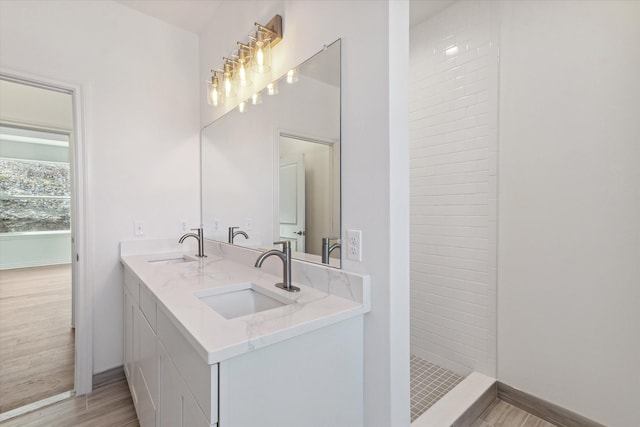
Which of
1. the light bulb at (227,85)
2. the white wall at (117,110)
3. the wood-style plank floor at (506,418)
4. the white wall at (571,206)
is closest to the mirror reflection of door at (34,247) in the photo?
the white wall at (117,110)

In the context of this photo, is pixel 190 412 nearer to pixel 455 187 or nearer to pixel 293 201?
pixel 293 201

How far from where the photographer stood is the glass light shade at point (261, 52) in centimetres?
161

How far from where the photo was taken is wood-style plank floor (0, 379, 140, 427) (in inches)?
67.2

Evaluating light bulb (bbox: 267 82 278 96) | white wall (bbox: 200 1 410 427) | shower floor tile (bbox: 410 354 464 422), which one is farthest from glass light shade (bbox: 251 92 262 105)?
shower floor tile (bbox: 410 354 464 422)

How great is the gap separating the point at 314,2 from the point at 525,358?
222 cm

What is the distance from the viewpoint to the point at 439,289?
2.23 metres

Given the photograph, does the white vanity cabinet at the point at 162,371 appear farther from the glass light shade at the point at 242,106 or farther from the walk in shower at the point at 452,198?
the walk in shower at the point at 452,198

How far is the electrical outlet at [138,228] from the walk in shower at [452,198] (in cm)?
204

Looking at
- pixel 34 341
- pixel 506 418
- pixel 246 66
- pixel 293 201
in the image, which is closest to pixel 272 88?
pixel 246 66

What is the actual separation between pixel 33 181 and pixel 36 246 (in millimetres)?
1257

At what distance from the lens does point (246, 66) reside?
1.80 meters

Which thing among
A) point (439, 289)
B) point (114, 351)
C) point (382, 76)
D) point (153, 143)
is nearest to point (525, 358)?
point (439, 289)

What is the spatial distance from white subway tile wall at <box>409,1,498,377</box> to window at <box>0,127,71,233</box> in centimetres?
650

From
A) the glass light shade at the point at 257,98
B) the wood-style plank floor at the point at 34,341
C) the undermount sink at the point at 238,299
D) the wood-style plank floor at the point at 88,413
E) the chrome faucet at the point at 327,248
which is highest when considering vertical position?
the glass light shade at the point at 257,98
